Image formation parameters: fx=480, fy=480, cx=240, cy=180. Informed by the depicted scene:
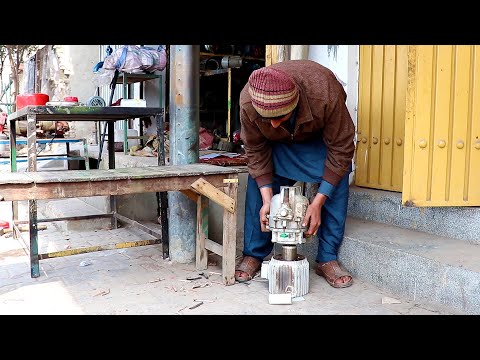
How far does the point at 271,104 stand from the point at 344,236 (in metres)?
1.26

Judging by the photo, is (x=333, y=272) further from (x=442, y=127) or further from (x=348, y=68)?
(x=348, y=68)

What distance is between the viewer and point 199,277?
11.5ft

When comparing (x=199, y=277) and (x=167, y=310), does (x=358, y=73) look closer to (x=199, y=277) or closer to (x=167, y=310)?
(x=199, y=277)

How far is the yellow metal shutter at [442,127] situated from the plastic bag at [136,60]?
14.6 ft

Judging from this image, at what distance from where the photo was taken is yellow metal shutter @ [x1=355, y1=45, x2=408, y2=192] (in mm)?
3826

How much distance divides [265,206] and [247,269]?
551mm

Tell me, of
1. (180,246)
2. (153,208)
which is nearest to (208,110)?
(153,208)

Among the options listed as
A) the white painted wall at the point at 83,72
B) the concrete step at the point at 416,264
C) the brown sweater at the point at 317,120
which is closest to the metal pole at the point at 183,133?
the brown sweater at the point at 317,120

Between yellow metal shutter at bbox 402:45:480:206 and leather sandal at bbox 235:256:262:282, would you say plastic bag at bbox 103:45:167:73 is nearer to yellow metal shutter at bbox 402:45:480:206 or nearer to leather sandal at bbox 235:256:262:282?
leather sandal at bbox 235:256:262:282

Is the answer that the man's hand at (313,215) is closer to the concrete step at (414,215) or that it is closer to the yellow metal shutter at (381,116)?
the concrete step at (414,215)

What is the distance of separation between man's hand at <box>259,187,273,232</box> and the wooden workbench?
0.19 m

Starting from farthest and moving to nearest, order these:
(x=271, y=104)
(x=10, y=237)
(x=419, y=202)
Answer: (x=10, y=237), (x=419, y=202), (x=271, y=104)

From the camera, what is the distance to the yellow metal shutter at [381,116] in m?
3.83

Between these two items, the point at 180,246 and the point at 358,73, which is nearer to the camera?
the point at 180,246
